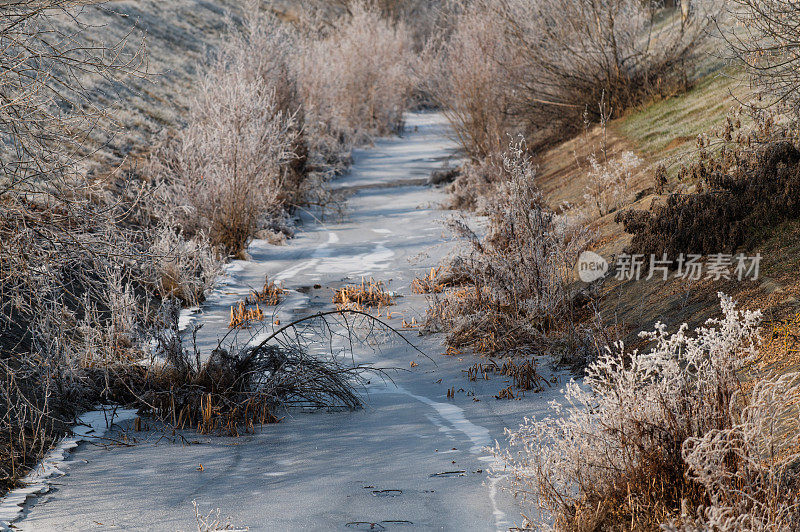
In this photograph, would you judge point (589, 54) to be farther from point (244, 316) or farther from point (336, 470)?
point (336, 470)

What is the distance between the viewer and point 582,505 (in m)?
3.25

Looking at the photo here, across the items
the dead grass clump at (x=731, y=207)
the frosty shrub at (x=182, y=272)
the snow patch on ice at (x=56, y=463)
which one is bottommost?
the snow patch on ice at (x=56, y=463)

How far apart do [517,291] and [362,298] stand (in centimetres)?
223

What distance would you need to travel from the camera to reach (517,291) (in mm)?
7082

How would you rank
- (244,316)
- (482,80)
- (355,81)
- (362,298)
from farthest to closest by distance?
(355,81), (482,80), (362,298), (244,316)

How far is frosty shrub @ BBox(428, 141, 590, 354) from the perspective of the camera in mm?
6738

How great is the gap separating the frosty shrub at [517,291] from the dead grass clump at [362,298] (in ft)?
4.08

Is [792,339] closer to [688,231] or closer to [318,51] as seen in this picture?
[688,231]

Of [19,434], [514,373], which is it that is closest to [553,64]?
[514,373]

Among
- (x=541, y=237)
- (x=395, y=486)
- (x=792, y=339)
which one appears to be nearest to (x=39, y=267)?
(x=395, y=486)

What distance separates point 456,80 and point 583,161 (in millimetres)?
4107

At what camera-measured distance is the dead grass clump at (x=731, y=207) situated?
21.4 ft

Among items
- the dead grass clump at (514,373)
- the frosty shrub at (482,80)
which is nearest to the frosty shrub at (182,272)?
the dead grass clump at (514,373)

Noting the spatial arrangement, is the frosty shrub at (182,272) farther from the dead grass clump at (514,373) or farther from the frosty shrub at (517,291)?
the dead grass clump at (514,373)
